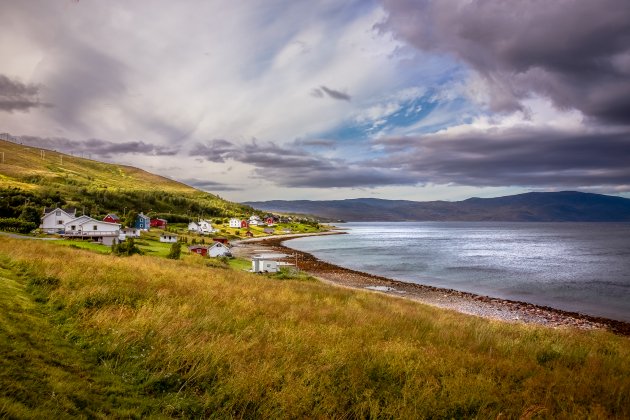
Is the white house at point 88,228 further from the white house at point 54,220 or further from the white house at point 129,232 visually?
the white house at point 129,232

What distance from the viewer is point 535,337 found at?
13.7 meters

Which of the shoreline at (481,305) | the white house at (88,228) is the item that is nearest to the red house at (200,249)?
the white house at (88,228)

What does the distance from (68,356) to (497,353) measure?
10189 mm

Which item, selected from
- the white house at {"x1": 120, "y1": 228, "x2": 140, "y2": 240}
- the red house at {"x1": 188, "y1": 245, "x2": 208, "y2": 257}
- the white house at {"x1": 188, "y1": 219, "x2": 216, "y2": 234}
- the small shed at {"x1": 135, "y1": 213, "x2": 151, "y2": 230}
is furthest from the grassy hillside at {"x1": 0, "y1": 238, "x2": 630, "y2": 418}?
the white house at {"x1": 188, "y1": 219, "x2": 216, "y2": 234}

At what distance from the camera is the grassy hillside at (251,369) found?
577 centimetres

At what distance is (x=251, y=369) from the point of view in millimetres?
6984

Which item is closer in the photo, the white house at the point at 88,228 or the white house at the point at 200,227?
the white house at the point at 88,228

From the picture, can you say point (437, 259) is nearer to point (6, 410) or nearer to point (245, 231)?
point (6, 410)

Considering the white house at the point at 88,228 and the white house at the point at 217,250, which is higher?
the white house at the point at 88,228

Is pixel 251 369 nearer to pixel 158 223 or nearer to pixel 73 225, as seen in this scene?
pixel 73 225

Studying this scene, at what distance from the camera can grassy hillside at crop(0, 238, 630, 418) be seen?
5.77m

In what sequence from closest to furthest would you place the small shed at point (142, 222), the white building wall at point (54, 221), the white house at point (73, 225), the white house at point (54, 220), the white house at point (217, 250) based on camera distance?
the white house at point (217, 250), the white house at point (73, 225), the white house at point (54, 220), the white building wall at point (54, 221), the small shed at point (142, 222)

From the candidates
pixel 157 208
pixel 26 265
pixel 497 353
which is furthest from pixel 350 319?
pixel 157 208

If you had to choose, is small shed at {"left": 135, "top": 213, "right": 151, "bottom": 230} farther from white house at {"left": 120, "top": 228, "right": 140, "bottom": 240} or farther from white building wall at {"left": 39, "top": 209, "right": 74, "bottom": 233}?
white building wall at {"left": 39, "top": 209, "right": 74, "bottom": 233}
